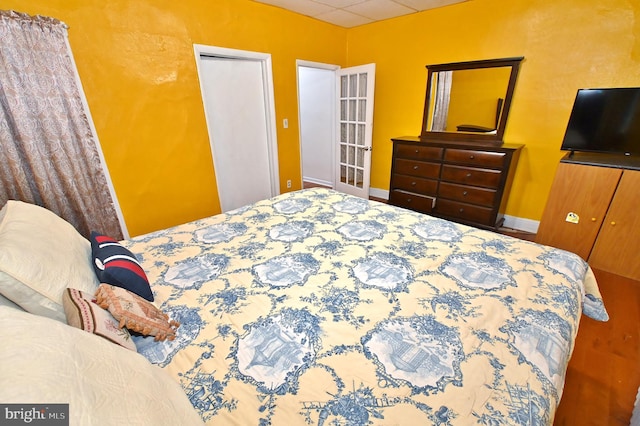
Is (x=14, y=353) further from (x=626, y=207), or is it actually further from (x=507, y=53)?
(x=507, y=53)

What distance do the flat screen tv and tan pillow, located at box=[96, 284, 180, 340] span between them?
11.3 feet

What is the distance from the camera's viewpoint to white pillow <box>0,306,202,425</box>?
1.55 feet

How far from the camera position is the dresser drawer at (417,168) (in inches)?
125

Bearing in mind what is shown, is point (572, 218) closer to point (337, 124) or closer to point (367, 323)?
point (367, 323)

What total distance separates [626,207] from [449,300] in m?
2.26

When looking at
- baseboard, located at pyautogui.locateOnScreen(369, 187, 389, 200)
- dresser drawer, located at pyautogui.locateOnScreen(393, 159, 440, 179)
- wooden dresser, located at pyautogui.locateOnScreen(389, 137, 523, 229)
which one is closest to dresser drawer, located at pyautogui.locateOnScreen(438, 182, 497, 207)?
wooden dresser, located at pyautogui.locateOnScreen(389, 137, 523, 229)

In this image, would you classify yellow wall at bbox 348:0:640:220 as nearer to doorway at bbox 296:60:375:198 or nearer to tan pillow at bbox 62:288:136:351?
doorway at bbox 296:60:375:198

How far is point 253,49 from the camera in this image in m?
2.96

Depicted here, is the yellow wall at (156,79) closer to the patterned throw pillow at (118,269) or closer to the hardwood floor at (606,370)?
the patterned throw pillow at (118,269)

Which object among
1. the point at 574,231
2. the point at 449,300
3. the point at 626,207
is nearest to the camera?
the point at 449,300

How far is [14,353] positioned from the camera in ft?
1.67

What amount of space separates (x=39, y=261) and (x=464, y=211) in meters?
3.39

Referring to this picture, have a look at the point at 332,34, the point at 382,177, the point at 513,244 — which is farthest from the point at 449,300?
the point at 332,34

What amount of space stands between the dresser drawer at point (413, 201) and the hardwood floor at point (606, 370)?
66.2 inches
